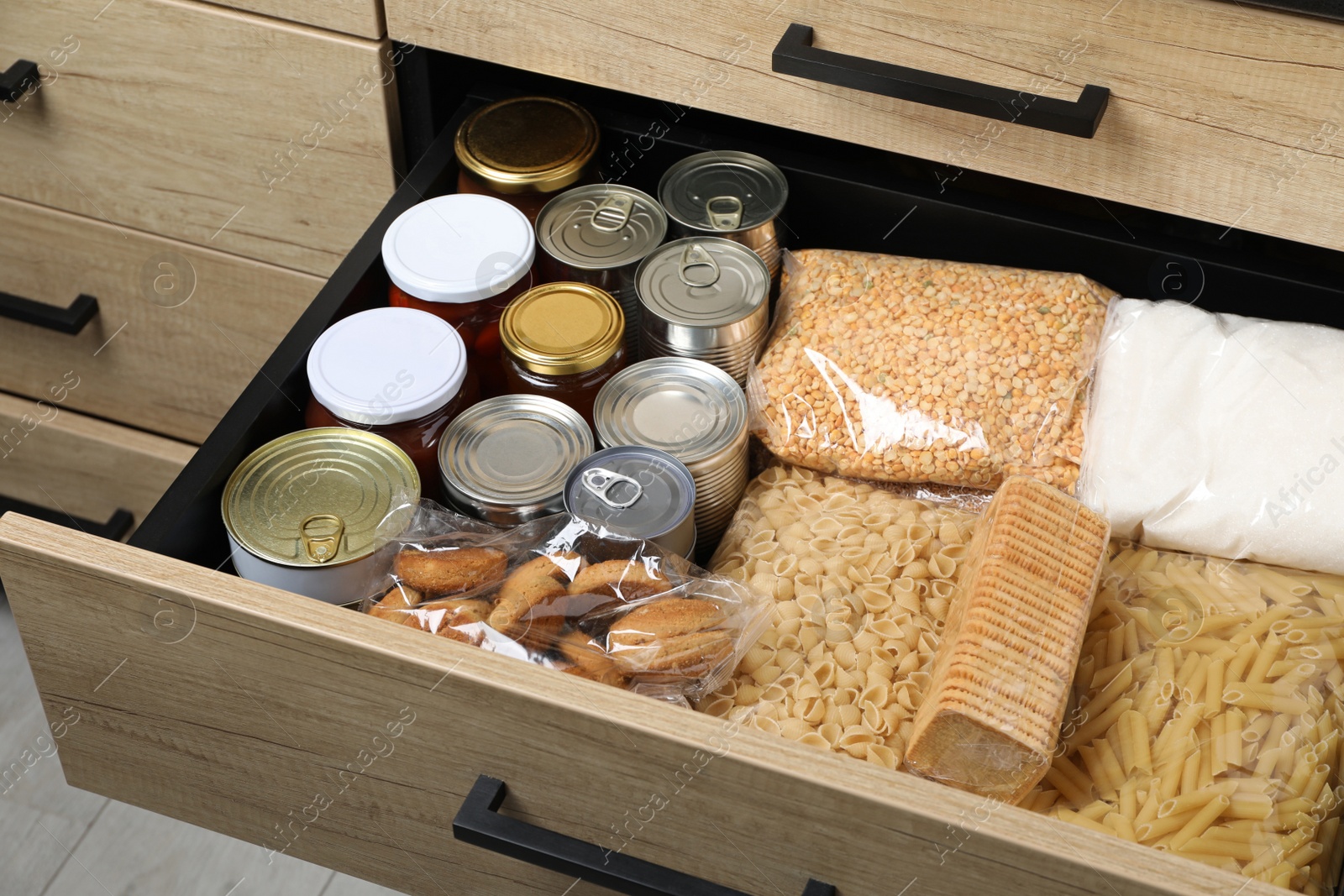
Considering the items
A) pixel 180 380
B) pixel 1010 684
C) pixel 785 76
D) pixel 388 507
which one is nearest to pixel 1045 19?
pixel 785 76

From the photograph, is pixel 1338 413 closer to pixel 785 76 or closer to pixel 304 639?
pixel 785 76

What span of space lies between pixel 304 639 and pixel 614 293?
0.43 m

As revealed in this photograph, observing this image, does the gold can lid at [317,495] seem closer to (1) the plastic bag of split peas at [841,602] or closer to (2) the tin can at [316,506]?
(2) the tin can at [316,506]

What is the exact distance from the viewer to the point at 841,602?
0.83m

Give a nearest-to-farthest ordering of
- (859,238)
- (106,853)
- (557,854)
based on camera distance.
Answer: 1. (557,854)
2. (859,238)
3. (106,853)

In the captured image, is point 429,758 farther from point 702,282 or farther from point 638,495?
point 702,282

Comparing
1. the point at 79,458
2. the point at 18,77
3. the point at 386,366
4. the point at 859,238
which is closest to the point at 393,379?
the point at 386,366

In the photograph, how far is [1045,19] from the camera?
782mm

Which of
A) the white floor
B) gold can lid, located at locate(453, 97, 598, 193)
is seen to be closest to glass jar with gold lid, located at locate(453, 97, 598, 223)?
gold can lid, located at locate(453, 97, 598, 193)

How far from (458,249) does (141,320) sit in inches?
21.4

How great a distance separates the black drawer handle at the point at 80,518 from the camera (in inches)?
56.8

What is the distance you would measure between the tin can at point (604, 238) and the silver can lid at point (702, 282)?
22 millimetres

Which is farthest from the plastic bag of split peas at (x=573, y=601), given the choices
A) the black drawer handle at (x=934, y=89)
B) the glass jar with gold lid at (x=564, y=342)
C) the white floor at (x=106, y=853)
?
the white floor at (x=106, y=853)

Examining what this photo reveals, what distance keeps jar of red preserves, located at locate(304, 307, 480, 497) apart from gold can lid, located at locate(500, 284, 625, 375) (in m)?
0.05
